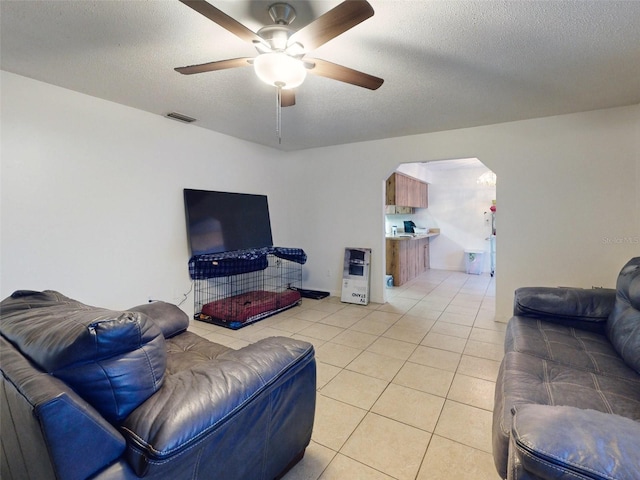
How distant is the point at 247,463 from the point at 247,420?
20cm

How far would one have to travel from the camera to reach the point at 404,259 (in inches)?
231

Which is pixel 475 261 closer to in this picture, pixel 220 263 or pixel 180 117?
pixel 220 263

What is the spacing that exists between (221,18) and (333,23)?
1.68 ft

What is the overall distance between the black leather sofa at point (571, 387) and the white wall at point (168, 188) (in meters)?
1.43

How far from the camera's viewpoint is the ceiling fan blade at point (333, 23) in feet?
4.12

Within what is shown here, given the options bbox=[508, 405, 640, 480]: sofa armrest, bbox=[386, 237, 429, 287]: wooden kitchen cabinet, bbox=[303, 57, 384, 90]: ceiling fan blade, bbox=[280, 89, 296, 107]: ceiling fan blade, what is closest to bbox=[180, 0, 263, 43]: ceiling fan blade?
bbox=[303, 57, 384, 90]: ceiling fan blade

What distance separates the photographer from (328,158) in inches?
187

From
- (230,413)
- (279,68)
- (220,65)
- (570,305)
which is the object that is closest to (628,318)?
(570,305)

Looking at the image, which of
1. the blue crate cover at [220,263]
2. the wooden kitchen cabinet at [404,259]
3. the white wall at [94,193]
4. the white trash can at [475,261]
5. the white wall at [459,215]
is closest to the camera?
the white wall at [94,193]

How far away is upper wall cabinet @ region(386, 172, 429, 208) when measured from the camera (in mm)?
5711

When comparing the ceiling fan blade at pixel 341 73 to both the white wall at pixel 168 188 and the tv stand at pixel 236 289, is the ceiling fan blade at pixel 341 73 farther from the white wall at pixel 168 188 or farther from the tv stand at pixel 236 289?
the tv stand at pixel 236 289

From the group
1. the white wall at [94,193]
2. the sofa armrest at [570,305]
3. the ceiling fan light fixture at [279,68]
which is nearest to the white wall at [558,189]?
the sofa armrest at [570,305]

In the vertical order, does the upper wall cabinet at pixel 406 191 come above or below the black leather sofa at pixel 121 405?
above

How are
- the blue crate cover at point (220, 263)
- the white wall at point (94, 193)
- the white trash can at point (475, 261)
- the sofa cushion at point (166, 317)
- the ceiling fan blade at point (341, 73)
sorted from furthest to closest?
1. the white trash can at point (475, 261)
2. the blue crate cover at point (220, 263)
3. the white wall at point (94, 193)
4. the sofa cushion at point (166, 317)
5. the ceiling fan blade at point (341, 73)
